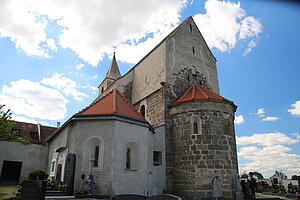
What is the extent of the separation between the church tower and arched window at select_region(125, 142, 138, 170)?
2806cm

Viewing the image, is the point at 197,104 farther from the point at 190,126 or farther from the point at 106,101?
the point at 106,101

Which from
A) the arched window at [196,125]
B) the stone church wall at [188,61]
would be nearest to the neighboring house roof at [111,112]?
the arched window at [196,125]

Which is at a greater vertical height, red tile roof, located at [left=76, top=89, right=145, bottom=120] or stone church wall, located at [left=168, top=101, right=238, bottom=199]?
red tile roof, located at [left=76, top=89, right=145, bottom=120]

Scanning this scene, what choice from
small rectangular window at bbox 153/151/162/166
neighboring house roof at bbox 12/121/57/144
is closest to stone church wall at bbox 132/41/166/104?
small rectangular window at bbox 153/151/162/166

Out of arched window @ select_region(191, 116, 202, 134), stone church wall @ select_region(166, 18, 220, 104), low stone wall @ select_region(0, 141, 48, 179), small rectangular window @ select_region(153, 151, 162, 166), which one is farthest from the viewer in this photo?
stone church wall @ select_region(166, 18, 220, 104)

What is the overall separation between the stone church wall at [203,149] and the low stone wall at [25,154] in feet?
38.3

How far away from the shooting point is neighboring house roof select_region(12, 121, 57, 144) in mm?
27781

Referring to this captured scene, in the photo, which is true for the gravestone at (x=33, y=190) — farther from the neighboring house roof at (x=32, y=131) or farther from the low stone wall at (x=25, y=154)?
the neighboring house roof at (x=32, y=131)

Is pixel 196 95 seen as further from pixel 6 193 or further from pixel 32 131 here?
pixel 32 131

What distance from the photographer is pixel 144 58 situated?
23422 mm

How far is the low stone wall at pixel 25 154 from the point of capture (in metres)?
19.1

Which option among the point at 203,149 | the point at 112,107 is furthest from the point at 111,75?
the point at 203,149

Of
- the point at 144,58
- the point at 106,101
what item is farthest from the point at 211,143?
the point at 144,58

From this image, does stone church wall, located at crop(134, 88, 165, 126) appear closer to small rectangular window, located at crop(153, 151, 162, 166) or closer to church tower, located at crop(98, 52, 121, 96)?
small rectangular window, located at crop(153, 151, 162, 166)
